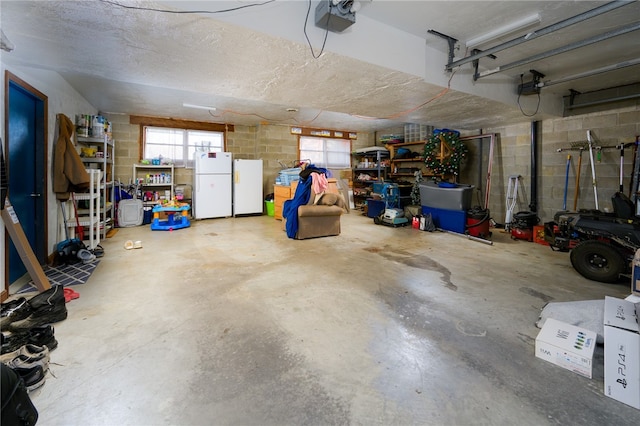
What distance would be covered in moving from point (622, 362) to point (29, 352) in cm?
316

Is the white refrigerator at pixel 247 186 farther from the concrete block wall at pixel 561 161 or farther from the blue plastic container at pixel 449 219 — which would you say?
the concrete block wall at pixel 561 161

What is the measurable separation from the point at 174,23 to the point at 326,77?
156 cm

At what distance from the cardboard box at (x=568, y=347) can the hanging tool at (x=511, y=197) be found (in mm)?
4144

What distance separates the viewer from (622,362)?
144 centimetres

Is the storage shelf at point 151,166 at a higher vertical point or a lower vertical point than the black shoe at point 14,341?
higher

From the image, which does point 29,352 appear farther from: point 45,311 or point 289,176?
point 289,176

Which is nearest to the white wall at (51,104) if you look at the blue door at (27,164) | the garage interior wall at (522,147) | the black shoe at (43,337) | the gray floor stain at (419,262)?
the garage interior wall at (522,147)

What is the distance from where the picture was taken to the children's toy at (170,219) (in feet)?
18.1

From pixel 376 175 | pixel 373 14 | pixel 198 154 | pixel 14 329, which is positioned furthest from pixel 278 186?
pixel 14 329

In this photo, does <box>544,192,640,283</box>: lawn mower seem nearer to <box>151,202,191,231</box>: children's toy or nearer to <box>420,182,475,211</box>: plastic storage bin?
<box>420,182,475,211</box>: plastic storage bin

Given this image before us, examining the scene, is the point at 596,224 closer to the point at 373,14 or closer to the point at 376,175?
the point at 373,14

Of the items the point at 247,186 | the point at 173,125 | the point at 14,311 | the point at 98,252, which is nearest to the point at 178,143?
the point at 173,125

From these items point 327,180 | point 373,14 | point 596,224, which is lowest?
point 596,224

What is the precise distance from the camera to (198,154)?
251 inches
